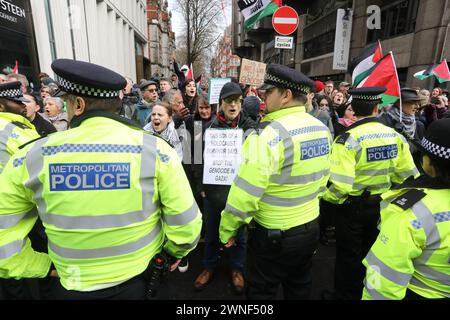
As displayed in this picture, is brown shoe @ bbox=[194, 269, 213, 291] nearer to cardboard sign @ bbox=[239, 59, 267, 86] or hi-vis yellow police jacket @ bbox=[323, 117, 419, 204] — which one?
hi-vis yellow police jacket @ bbox=[323, 117, 419, 204]

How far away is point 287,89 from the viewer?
193 centimetres

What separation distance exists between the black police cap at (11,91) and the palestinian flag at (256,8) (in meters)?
4.83

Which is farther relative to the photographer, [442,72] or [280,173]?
[442,72]

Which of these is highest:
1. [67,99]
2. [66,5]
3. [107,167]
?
[66,5]

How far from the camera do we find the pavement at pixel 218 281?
2.85m

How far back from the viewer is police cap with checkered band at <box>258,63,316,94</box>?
6.14ft

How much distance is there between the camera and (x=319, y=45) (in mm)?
19125

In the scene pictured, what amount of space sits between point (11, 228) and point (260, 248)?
154 cm

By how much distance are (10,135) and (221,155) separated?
6.17 ft

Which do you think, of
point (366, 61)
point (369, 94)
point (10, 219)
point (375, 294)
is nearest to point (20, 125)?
point (10, 219)

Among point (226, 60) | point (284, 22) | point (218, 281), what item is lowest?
point (218, 281)

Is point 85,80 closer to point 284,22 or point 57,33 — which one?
point 284,22
